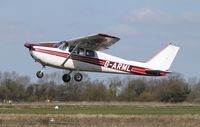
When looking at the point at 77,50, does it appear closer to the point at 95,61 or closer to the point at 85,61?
the point at 85,61

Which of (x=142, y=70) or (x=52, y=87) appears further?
(x=52, y=87)

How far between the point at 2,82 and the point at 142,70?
5361 cm

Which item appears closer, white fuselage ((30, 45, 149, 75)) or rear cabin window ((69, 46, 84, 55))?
white fuselage ((30, 45, 149, 75))

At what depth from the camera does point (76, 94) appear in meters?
94.5

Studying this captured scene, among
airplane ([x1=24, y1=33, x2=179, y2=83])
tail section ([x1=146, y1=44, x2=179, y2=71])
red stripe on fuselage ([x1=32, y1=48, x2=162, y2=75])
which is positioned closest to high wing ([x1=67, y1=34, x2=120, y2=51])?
airplane ([x1=24, y1=33, x2=179, y2=83])

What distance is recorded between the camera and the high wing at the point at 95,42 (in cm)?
4395

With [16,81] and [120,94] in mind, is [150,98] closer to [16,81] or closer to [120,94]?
[120,94]

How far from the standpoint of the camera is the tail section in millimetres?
48531

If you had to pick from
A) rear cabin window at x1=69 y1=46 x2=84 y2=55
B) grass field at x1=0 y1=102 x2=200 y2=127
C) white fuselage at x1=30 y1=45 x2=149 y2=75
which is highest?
rear cabin window at x1=69 y1=46 x2=84 y2=55

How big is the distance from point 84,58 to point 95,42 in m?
1.38

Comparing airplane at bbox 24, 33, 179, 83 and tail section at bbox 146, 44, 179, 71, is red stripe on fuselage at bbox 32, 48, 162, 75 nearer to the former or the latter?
airplane at bbox 24, 33, 179, 83

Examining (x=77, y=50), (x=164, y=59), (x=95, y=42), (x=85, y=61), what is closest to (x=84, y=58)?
(x=85, y=61)

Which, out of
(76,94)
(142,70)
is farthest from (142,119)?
(76,94)

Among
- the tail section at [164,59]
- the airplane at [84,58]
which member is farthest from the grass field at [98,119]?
the tail section at [164,59]
